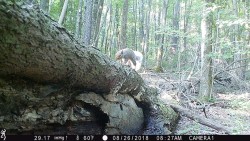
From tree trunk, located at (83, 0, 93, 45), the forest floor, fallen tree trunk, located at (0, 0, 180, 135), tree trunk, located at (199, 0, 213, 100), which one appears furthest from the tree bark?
tree trunk, located at (199, 0, 213, 100)

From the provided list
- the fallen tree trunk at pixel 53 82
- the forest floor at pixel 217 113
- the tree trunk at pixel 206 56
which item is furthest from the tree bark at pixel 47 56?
the tree trunk at pixel 206 56

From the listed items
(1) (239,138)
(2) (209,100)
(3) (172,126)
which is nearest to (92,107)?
(3) (172,126)

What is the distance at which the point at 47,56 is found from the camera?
12.6 ft

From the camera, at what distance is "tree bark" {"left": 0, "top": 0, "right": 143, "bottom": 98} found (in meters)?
3.33

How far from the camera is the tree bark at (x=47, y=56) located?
10.9 feet

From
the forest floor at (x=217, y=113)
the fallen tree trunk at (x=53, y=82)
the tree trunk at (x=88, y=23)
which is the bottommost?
the forest floor at (x=217, y=113)

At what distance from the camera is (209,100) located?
985cm

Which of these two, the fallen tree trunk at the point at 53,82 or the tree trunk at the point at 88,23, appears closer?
the fallen tree trunk at the point at 53,82

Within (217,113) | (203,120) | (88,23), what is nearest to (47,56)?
(203,120)

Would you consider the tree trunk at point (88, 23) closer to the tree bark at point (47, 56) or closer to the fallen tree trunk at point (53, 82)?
the fallen tree trunk at point (53, 82)

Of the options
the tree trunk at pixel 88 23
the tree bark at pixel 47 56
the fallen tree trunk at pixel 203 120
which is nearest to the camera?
the tree bark at pixel 47 56

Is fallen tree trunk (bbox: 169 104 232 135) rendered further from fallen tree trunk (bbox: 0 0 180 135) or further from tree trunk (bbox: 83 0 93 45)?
tree trunk (bbox: 83 0 93 45)

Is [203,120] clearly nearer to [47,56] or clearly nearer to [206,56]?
[206,56]

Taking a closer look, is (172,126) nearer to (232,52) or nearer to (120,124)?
(120,124)
